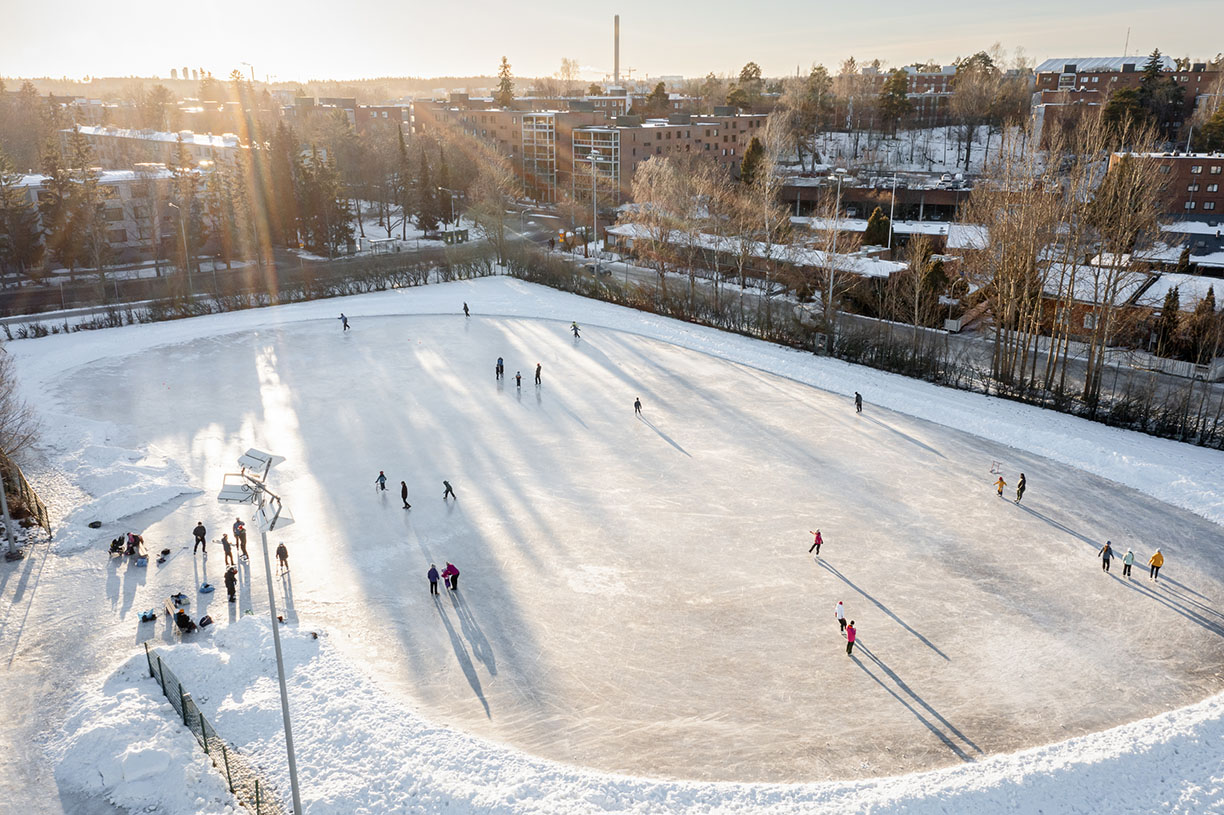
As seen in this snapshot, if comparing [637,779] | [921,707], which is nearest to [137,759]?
[637,779]

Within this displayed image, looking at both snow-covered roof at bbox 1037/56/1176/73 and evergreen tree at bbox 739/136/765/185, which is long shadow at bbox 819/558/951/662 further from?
snow-covered roof at bbox 1037/56/1176/73

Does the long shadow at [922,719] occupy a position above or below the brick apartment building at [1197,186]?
below

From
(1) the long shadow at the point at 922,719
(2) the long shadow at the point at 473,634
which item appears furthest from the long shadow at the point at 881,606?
(2) the long shadow at the point at 473,634

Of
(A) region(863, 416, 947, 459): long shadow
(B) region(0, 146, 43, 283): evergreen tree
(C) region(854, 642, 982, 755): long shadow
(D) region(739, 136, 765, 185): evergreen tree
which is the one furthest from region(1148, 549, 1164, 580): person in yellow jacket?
(B) region(0, 146, 43, 283): evergreen tree

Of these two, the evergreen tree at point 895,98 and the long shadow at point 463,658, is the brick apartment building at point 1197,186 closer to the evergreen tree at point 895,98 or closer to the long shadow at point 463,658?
the evergreen tree at point 895,98

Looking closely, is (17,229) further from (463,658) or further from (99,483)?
(463,658)

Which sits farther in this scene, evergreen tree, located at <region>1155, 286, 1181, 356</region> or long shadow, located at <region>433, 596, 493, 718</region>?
evergreen tree, located at <region>1155, 286, 1181, 356</region>
